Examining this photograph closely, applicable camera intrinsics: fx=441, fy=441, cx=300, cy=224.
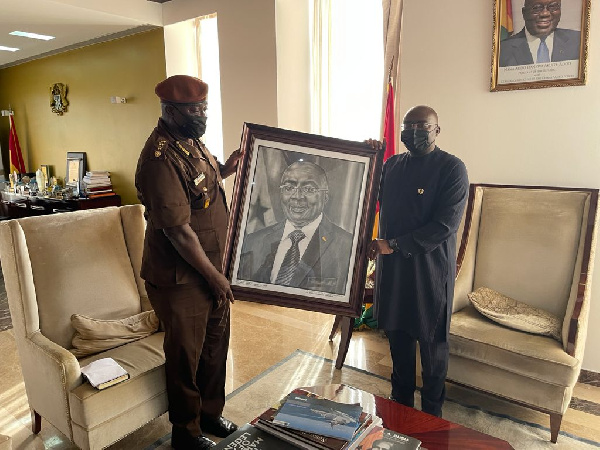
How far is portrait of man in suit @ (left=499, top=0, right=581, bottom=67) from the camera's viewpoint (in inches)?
94.7

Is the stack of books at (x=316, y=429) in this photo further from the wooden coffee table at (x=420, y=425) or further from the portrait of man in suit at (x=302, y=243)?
the portrait of man in suit at (x=302, y=243)

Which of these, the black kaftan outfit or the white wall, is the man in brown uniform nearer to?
the black kaftan outfit

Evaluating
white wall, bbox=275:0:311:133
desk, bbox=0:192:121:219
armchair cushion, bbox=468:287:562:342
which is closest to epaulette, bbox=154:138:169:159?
armchair cushion, bbox=468:287:562:342

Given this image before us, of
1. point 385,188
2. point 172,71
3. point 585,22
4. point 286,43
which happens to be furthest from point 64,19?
point 585,22

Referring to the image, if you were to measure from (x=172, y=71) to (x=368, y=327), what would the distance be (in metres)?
3.24

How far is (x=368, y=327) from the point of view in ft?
11.1

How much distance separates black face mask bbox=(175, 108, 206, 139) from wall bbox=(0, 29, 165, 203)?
3195 mm

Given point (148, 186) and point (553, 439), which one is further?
point (553, 439)

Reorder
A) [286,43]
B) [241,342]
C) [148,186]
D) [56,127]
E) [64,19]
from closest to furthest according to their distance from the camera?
1. [148,186]
2. [241,342]
3. [286,43]
4. [64,19]
5. [56,127]

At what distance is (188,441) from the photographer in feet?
6.36

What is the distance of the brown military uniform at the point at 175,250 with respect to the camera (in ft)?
5.53

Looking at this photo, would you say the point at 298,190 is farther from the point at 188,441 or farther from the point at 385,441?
the point at 188,441

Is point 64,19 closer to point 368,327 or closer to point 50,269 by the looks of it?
point 50,269

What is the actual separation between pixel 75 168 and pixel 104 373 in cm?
473
